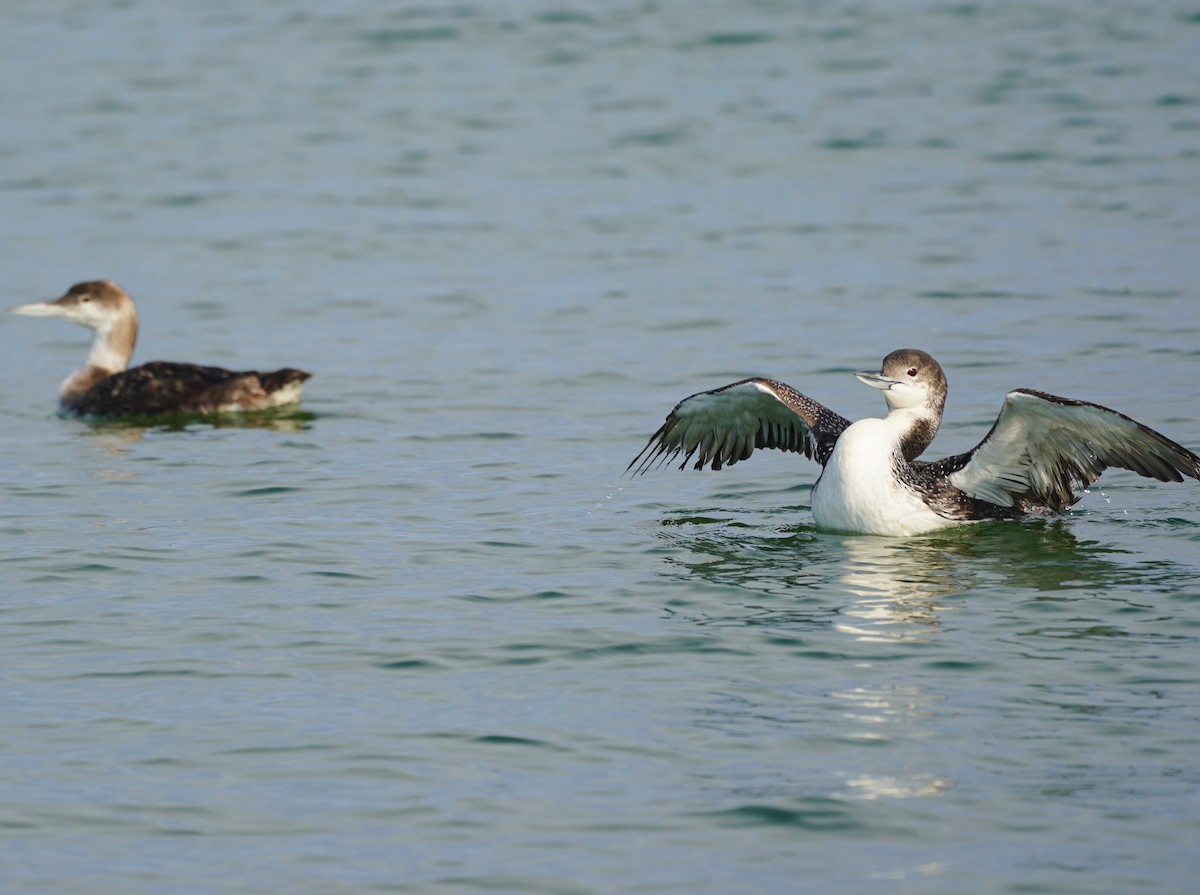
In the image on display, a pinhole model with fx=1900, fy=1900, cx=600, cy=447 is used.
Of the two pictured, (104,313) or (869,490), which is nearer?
(869,490)

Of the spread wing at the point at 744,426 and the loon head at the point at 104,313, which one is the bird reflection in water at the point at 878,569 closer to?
the spread wing at the point at 744,426

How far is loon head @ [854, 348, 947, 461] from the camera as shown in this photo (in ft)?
33.6

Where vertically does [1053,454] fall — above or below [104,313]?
below

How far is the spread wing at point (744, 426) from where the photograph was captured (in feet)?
35.4

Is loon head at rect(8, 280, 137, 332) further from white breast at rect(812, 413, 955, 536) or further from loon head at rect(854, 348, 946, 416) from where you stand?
loon head at rect(854, 348, 946, 416)

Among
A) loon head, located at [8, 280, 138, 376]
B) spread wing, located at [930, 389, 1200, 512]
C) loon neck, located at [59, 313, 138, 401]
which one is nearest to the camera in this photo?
spread wing, located at [930, 389, 1200, 512]

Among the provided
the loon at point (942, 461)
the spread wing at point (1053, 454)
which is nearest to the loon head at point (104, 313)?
the loon at point (942, 461)

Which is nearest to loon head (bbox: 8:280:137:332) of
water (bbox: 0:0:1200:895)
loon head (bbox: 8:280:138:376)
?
loon head (bbox: 8:280:138:376)

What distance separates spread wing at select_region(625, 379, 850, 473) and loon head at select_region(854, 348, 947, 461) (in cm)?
51

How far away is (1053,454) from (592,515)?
260 centimetres

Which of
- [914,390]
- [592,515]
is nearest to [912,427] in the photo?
[914,390]

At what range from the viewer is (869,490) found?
10.1 metres

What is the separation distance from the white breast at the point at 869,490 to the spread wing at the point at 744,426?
1.95ft

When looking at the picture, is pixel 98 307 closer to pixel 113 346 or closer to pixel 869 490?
pixel 113 346
